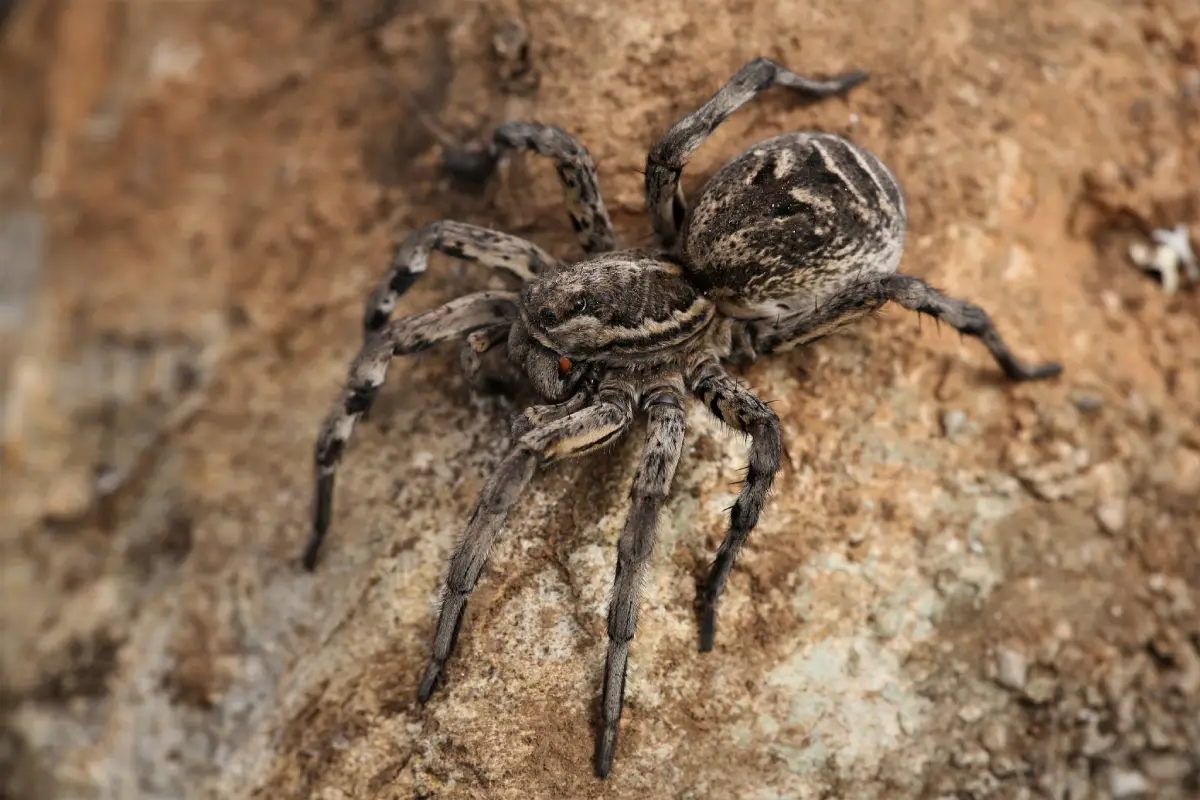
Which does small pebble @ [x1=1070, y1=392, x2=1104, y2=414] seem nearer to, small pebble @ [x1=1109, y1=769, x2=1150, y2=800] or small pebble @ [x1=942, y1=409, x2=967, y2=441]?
small pebble @ [x1=942, y1=409, x2=967, y2=441]

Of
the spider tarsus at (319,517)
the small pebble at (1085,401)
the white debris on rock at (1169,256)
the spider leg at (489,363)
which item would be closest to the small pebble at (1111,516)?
the small pebble at (1085,401)

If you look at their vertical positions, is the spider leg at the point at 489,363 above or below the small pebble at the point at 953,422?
above

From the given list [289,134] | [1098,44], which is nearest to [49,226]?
[289,134]

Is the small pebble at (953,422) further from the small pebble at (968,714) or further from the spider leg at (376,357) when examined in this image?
the spider leg at (376,357)

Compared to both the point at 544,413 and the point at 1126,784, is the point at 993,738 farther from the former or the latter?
the point at 544,413

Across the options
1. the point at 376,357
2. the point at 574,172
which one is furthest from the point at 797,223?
the point at 376,357

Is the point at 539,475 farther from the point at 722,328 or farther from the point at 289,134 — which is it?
the point at 289,134

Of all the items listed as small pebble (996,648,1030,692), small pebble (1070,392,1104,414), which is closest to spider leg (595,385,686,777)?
small pebble (996,648,1030,692)

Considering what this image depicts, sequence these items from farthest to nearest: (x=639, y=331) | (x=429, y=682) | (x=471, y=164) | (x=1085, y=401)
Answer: (x=471, y=164) → (x=1085, y=401) → (x=639, y=331) → (x=429, y=682)
